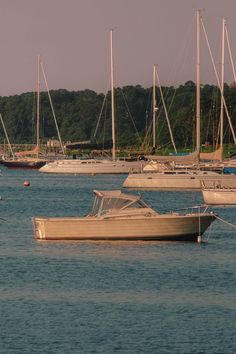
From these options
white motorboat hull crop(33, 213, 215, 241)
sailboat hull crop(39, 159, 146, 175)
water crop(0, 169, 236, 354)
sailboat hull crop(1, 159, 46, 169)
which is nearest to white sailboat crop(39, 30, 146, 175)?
sailboat hull crop(39, 159, 146, 175)

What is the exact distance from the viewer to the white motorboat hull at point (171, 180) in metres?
99.8

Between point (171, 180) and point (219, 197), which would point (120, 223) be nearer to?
point (219, 197)

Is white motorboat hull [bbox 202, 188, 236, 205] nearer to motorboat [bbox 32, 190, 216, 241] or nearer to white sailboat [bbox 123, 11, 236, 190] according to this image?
white sailboat [bbox 123, 11, 236, 190]

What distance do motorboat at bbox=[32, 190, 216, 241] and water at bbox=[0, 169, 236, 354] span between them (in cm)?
40

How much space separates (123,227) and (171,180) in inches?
1875

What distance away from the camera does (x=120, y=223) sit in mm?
54875

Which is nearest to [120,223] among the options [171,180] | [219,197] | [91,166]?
[219,197]

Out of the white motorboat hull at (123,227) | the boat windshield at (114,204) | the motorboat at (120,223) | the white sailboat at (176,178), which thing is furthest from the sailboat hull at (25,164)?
the boat windshield at (114,204)

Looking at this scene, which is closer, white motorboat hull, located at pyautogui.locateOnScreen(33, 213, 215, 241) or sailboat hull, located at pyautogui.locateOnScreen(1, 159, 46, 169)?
white motorboat hull, located at pyautogui.locateOnScreen(33, 213, 215, 241)

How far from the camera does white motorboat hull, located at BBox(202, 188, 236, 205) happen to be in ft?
269

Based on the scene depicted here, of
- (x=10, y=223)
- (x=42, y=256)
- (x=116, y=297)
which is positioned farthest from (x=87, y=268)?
(x=10, y=223)

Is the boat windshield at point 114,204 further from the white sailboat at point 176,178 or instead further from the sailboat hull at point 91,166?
the sailboat hull at point 91,166

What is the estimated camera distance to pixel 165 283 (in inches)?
1802

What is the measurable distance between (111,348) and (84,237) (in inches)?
833
